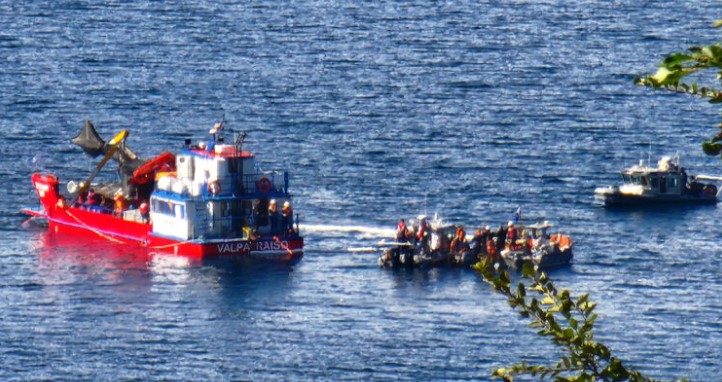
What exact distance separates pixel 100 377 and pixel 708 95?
5757 cm

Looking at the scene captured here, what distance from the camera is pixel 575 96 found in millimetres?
158500

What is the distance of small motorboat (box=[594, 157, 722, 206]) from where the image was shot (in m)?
108

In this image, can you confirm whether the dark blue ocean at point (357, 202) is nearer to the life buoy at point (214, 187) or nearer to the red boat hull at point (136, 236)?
the red boat hull at point (136, 236)

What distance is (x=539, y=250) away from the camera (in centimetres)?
8762

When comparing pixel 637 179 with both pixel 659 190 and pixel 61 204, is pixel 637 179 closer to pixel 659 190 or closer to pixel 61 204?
pixel 659 190

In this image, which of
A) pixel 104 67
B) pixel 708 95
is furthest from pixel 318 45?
pixel 708 95

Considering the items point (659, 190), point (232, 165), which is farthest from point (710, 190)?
point (232, 165)

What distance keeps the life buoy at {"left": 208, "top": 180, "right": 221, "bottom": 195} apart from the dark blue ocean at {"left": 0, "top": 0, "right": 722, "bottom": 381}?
3.58 metres

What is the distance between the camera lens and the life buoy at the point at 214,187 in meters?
91.0

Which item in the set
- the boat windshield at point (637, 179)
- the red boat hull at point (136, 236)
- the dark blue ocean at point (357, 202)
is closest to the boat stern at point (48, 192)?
the red boat hull at point (136, 236)

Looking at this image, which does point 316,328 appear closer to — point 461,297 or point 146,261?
point 461,297

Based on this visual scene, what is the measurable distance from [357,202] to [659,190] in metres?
16.2

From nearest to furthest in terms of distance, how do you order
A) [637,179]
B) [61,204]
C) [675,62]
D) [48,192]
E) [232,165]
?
[675,62] → [232,165] → [61,204] → [48,192] → [637,179]

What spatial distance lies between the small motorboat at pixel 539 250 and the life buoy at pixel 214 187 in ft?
43.8
